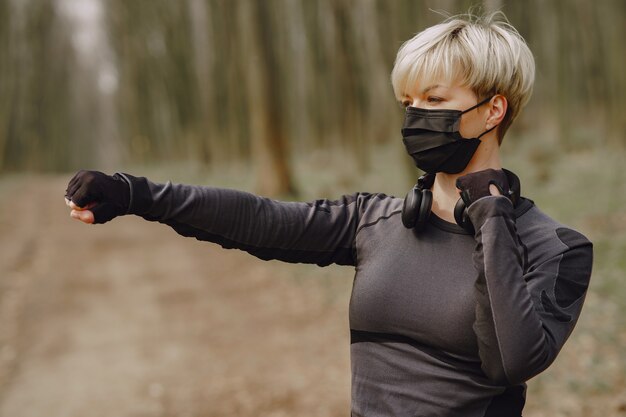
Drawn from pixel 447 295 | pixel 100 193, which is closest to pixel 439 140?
pixel 447 295

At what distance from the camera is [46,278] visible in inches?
469

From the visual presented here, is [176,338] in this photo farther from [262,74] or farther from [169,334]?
[262,74]

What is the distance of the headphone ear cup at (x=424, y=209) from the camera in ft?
6.94

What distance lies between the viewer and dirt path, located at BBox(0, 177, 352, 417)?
6785 mm

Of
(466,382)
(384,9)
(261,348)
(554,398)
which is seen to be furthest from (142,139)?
(466,382)

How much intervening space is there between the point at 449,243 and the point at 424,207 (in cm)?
13

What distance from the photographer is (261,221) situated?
239 cm

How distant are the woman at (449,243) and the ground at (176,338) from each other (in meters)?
3.96

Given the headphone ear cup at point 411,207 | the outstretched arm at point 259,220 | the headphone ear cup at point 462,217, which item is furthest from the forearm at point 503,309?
the outstretched arm at point 259,220

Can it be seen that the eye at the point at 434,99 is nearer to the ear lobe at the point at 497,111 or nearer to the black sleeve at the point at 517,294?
the ear lobe at the point at 497,111

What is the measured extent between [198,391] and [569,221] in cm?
692

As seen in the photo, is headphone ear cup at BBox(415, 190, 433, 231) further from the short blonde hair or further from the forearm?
the short blonde hair

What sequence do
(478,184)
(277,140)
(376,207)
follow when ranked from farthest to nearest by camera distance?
(277,140), (376,207), (478,184)

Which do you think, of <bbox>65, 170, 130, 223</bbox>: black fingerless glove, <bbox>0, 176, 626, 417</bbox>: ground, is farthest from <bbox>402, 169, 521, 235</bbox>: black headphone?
<bbox>0, 176, 626, 417</bbox>: ground
